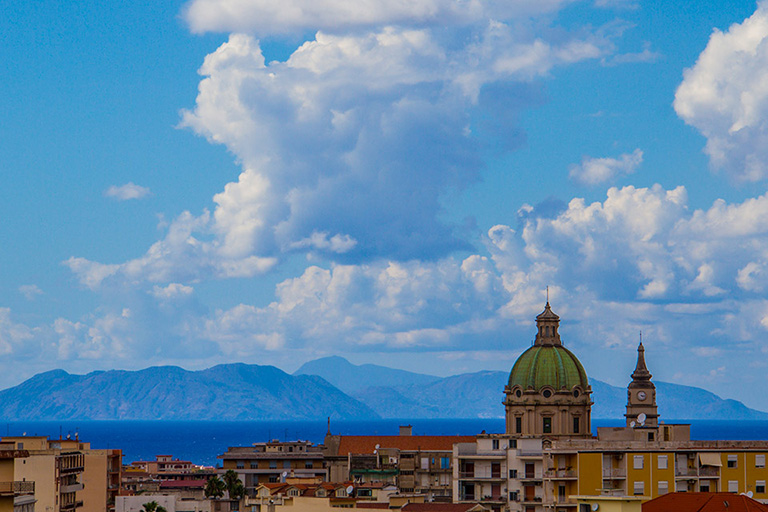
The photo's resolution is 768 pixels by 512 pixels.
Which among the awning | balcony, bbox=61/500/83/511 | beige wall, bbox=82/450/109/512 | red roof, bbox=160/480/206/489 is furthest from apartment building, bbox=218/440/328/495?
the awning

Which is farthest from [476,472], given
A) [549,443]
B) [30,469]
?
[30,469]

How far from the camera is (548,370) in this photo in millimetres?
143000

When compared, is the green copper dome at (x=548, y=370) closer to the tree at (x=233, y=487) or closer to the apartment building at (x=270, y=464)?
the apartment building at (x=270, y=464)

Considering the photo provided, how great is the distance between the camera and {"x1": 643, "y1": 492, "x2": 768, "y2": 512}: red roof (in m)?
74.6

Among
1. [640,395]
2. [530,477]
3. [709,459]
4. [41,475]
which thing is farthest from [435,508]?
[640,395]

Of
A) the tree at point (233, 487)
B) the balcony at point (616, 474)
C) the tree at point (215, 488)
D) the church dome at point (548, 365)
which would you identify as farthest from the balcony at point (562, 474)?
the church dome at point (548, 365)

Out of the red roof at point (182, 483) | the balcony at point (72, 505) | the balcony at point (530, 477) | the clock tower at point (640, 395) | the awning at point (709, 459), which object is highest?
the clock tower at point (640, 395)

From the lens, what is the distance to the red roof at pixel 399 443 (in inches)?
5960

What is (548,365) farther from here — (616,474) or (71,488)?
(71,488)

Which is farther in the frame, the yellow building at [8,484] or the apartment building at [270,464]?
the apartment building at [270,464]

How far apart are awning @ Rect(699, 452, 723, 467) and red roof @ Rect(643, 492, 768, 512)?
67.8ft

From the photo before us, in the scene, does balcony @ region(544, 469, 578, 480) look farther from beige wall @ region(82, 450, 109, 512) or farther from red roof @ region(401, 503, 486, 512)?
beige wall @ region(82, 450, 109, 512)

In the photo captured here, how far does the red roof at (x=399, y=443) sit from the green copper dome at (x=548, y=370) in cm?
1098

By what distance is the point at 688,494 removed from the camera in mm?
79500
